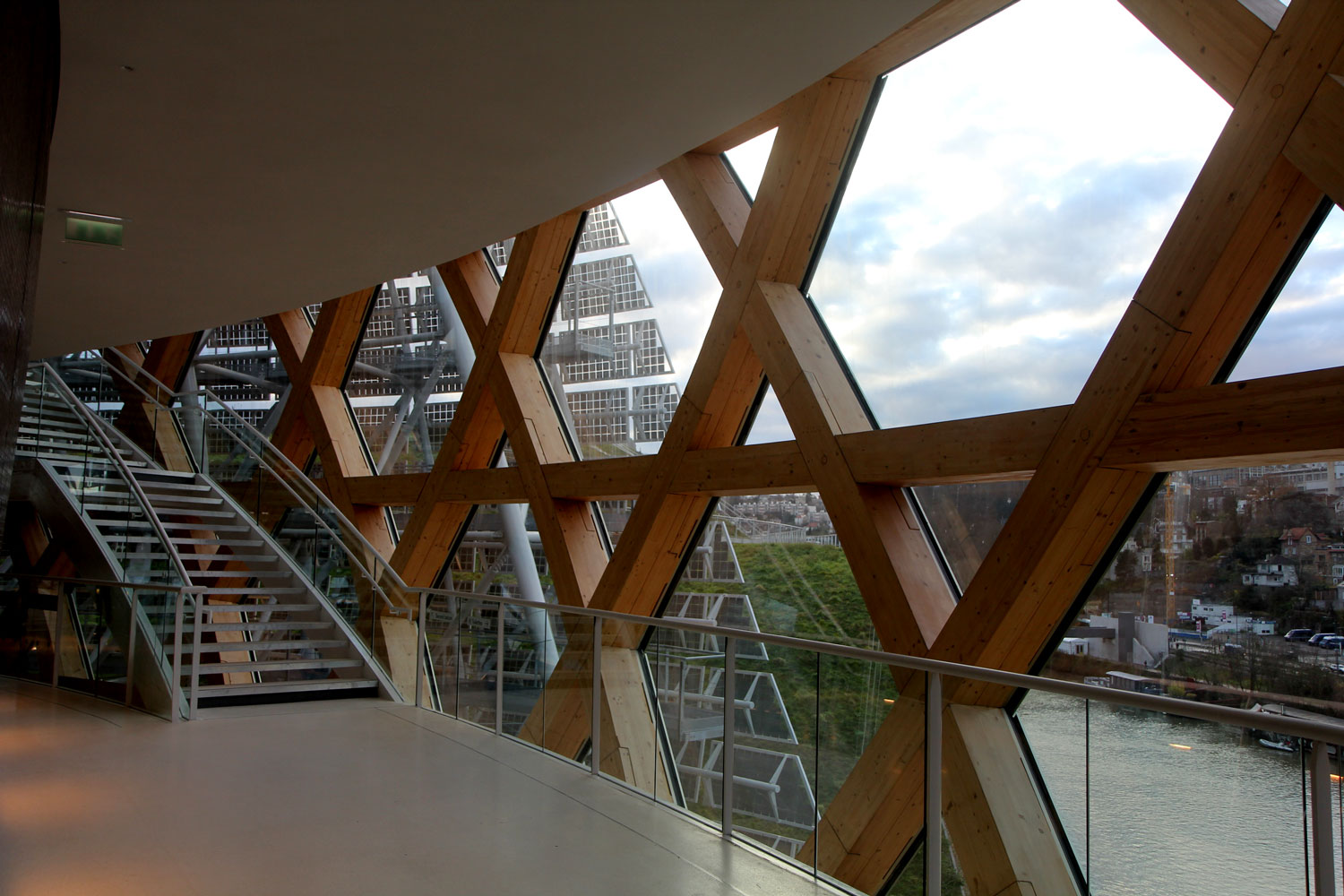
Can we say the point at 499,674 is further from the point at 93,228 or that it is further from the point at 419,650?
the point at 93,228

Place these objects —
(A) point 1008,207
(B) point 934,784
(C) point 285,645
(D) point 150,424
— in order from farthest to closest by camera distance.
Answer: (D) point 150,424
(C) point 285,645
(A) point 1008,207
(B) point 934,784

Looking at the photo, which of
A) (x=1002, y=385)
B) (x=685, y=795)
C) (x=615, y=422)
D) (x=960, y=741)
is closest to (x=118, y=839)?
(x=685, y=795)

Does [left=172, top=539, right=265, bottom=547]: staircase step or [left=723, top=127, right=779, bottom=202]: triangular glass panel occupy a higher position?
[left=723, top=127, right=779, bottom=202]: triangular glass panel

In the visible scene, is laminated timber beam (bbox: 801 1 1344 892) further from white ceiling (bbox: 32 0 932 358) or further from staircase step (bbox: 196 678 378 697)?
staircase step (bbox: 196 678 378 697)

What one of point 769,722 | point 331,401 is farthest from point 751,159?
point 331,401

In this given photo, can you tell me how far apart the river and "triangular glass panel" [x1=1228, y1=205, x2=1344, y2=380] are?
3.26m

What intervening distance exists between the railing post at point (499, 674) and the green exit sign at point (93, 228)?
354 cm

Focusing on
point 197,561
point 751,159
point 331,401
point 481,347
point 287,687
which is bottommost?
point 287,687

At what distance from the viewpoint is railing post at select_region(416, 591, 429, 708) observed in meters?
8.67

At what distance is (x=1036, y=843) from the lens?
116 inches

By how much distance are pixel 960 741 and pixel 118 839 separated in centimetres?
402

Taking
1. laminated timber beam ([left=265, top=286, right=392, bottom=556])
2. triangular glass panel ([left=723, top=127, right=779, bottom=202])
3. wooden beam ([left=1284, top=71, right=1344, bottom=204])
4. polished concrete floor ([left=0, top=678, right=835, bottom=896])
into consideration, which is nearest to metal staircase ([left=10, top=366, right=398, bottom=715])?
polished concrete floor ([left=0, top=678, right=835, bottom=896])

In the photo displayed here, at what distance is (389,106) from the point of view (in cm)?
447

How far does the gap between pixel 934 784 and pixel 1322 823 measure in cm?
142
